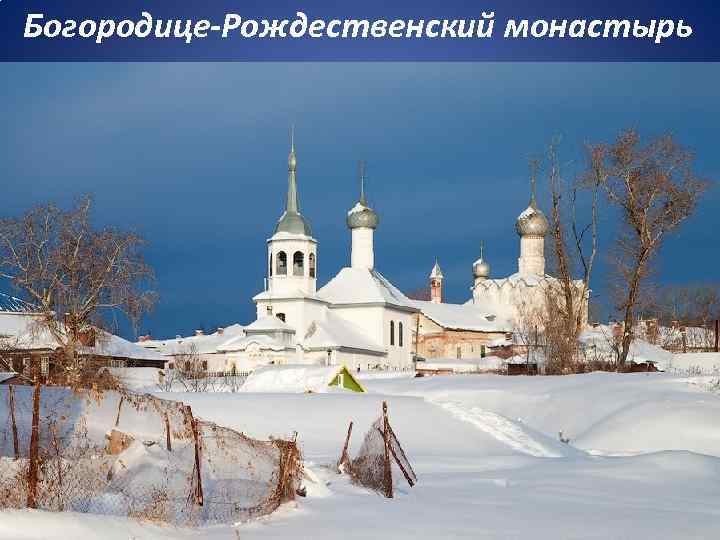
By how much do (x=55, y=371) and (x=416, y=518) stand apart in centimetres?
2934

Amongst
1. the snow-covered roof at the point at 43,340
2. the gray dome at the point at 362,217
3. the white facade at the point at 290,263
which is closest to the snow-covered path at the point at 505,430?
the snow-covered roof at the point at 43,340

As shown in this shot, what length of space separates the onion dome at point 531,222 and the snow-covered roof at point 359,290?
14.0 meters

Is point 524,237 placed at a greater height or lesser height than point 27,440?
greater

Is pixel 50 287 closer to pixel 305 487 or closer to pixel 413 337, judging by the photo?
pixel 305 487

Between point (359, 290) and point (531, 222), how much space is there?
18911 millimetres

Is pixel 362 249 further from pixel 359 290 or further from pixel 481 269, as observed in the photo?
pixel 481 269

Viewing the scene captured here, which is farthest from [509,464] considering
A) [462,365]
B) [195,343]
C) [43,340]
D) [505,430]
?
[195,343]

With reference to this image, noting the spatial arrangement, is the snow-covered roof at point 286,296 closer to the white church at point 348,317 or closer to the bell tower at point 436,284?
the white church at point 348,317

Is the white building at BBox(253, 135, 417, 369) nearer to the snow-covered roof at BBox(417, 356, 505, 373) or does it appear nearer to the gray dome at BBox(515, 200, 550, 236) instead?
the snow-covered roof at BBox(417, 356, 505, 373)

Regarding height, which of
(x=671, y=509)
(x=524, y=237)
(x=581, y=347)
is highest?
(x=524, y=237)

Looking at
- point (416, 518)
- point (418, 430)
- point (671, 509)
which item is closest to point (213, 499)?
point (416, 518)

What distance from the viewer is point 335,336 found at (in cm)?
7962

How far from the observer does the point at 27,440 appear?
67.6 ft

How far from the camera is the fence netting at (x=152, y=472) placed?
13055 millimetres
